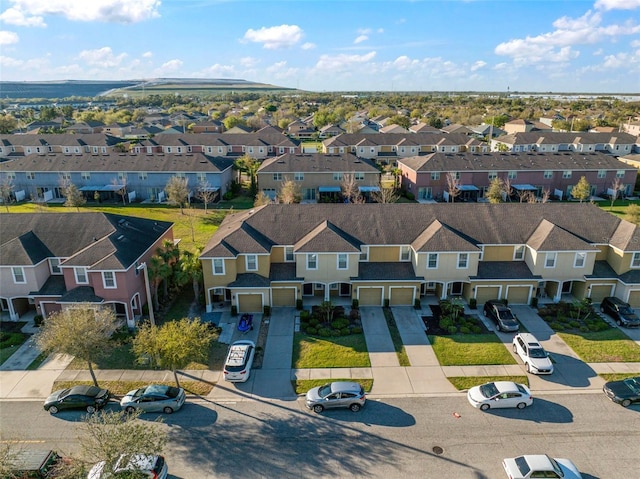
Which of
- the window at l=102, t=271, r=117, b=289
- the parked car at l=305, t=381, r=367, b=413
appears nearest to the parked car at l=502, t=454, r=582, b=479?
the parked car at l=305, t=381, r=367, b=413

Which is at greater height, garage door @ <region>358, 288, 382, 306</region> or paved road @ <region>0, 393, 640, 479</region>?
garage door @ <region>358, 288, 382, 306</region>

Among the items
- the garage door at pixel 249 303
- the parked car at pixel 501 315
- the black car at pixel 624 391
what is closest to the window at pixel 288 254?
the garage door at pixel 249 303

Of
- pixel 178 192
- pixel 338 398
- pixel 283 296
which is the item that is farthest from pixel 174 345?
pixel 178 192

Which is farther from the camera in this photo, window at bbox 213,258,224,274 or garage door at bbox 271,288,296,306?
garage door at bbox 271,288,296,306

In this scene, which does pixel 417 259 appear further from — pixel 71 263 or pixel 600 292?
pixel 71 263

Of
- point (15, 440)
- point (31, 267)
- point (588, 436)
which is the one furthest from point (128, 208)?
point (588, 436)

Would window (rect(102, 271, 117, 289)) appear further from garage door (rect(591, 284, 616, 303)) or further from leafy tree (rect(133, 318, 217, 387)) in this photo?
garage door (rect(591, 284, 616, 303))
